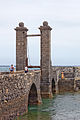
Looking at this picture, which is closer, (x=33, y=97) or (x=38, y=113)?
(x=38, y=113)

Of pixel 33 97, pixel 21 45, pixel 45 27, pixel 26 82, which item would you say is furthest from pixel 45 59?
pixel 26 82

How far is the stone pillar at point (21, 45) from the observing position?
2881 cm

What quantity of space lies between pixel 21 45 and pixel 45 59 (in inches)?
117

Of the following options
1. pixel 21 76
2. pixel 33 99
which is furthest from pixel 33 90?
pixel 21 76

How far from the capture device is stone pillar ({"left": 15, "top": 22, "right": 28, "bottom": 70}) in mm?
28812

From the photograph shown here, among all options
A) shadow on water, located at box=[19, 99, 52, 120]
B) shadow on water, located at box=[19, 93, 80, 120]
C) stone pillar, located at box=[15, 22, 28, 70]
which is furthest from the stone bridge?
shadow on water, located at box=[19, 93, 80, 120]

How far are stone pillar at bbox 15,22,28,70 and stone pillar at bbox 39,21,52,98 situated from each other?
5.96 ft

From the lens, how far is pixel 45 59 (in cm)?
2948

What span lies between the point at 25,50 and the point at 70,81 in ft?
39.2

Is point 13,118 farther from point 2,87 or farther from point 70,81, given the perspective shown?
point 70,81

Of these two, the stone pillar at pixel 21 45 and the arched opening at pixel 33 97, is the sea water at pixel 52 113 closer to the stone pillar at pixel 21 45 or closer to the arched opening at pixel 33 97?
the arched opening at pixel 33 97

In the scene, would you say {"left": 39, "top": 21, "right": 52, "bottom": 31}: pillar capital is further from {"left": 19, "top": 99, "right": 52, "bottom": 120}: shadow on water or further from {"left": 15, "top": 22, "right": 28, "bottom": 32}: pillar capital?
{"left": 19, "top": 99, "right": 52, "bottom": 120}: shadow on water

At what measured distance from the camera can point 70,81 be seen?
38.9 metres

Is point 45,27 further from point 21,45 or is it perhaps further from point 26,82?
point 26,82
